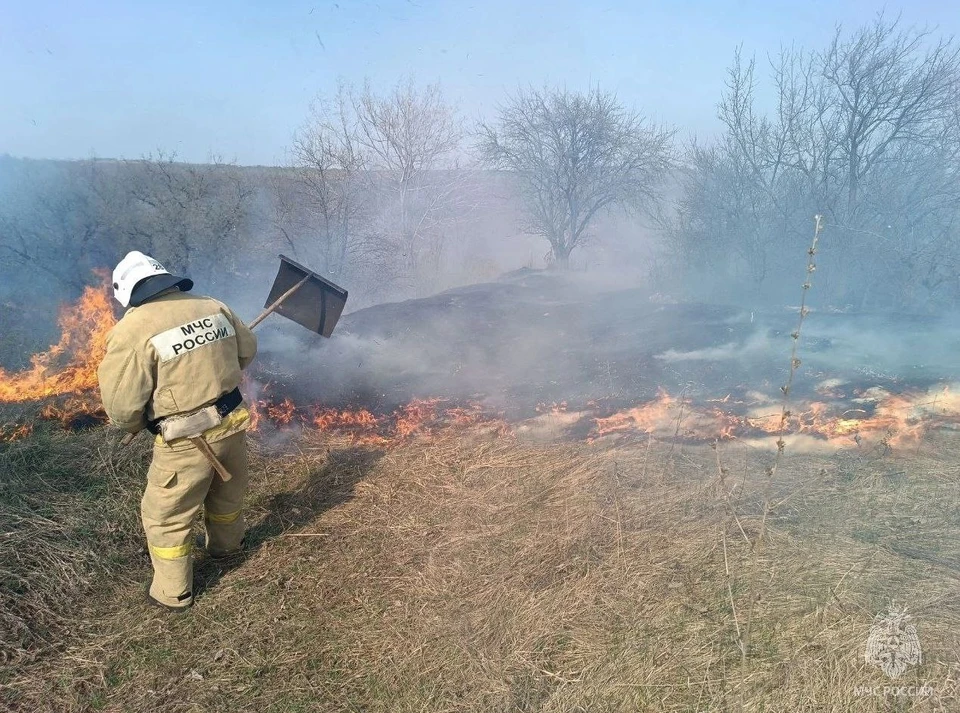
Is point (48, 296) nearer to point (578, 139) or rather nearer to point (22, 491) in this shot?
point (22, 491)

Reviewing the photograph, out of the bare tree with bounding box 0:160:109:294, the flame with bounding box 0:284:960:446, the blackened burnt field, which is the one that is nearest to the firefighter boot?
the flame with bounding box 0:284:960:446

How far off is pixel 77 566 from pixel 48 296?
41.6 feet

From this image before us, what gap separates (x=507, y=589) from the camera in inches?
130

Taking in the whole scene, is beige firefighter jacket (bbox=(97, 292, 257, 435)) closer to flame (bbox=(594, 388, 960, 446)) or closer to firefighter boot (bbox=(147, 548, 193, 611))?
firefighter boot (bbox=(147, 548, 193, 611))

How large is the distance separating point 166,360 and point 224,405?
43cm

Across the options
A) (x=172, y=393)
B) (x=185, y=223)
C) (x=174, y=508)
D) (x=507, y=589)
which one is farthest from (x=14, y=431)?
(x=185, y=223)

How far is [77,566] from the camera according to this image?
343cm

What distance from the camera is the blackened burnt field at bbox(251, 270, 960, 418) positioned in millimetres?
6953

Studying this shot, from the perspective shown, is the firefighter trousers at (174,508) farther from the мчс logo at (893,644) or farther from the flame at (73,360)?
the мчс logo at (893,644)

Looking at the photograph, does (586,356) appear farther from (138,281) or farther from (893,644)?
(138,281)

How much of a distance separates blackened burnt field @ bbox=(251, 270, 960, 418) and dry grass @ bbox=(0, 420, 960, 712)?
7.28 feet

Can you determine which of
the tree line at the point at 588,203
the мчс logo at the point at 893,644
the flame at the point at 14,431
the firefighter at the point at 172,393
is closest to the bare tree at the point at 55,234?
the tree line at the point at 588,203

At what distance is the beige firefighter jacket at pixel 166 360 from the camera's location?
9.84 ft

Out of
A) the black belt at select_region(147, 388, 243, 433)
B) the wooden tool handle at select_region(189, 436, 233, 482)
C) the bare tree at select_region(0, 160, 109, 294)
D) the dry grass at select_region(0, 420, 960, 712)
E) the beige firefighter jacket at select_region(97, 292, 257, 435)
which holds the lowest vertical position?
the dry grass at select_region(0, 420, 960, 712)
